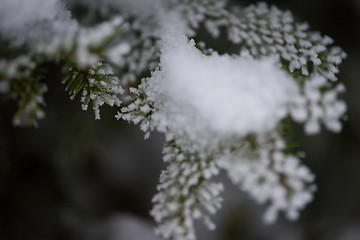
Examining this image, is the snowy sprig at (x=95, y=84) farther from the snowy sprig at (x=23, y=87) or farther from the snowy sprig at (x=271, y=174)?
the snowy sprig at (x=271, y=174)

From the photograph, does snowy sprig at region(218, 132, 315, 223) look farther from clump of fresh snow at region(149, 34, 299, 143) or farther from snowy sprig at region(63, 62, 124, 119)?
snowy sprig at region(63, 62, 124, 119)

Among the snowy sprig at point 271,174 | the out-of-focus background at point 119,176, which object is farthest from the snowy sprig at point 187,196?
the out-of-focus background at point 119,176

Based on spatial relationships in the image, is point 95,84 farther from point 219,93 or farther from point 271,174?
point 271,174

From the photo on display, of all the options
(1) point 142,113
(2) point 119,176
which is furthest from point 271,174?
(2) point 119,176

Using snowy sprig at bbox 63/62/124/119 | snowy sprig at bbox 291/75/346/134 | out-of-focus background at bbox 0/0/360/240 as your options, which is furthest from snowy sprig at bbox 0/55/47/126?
out-of-focus background at bbox 0/0/360/240

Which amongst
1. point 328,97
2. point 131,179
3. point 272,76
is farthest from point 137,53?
point 131,179
